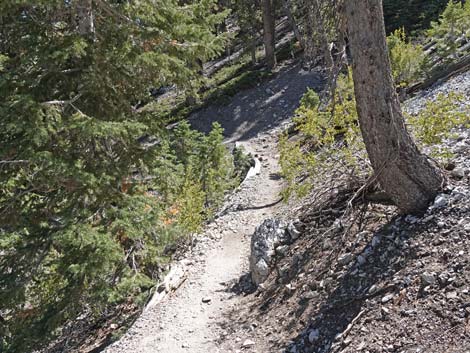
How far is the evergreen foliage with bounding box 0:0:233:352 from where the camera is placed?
20.1ft

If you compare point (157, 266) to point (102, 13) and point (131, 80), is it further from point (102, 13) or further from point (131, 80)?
point (102, 13)

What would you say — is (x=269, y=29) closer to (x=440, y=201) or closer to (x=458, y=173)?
(x=458, y=173)

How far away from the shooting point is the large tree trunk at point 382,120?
15.1 ft

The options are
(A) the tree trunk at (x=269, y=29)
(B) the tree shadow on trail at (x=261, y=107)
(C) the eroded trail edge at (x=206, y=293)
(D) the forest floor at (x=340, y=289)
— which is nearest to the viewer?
(D) the forest floor at (x=340, y=289)

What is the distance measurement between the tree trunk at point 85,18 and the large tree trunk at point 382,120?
4.44 metres

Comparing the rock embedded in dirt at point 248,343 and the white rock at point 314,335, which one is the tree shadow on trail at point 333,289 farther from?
the rock embedded in dirt at point 248,343

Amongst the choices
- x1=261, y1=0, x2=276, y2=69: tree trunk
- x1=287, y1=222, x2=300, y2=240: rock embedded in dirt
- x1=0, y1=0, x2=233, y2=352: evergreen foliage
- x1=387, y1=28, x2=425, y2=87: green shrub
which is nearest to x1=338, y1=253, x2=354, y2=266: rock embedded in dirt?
x1=287, y1=222, x2=300, y2=240: rock embedded in dirt

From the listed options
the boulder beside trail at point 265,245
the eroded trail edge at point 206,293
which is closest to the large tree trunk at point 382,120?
the boulder beside trail at point 265,245

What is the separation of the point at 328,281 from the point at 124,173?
3887mm

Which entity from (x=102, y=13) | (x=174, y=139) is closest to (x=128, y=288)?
(x=174, y=139)

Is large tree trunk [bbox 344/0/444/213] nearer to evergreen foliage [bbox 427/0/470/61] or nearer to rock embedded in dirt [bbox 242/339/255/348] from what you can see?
rock embedded in dirt [bbox 242/339/255/348]

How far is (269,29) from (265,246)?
19.8m

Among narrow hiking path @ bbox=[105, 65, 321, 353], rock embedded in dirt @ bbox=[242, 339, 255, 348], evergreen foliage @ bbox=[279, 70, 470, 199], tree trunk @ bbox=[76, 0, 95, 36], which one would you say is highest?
tree trunk @ bbox=[76, 0, 95, 36]

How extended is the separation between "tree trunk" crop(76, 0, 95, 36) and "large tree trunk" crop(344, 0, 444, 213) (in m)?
4.44
